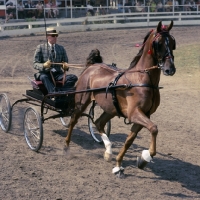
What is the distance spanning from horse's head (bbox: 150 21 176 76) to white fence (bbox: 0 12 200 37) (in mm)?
19935

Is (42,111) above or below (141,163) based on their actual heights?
above

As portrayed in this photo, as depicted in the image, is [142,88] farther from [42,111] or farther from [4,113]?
[4,113]

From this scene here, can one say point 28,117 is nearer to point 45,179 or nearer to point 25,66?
point 45,179

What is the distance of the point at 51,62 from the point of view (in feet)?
26.3

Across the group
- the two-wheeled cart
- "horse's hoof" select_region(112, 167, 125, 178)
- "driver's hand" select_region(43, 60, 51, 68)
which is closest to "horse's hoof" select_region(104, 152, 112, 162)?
"horse's hoof" select_region(112, 167, 125, 178)

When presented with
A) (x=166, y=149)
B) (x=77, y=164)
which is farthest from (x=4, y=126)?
(x=166, y=149)

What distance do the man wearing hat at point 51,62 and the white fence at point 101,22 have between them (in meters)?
17.5

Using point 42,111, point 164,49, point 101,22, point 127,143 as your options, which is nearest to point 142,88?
point 164,49

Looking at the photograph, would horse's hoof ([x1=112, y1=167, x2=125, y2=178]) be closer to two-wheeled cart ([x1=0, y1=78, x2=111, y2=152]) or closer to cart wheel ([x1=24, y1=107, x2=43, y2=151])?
two-wheeled cart ([x1=0, y1=78, x2=111, y2=152])

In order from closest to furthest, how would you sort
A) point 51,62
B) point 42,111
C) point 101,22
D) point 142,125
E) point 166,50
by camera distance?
point 166,50 → point 142,125 → point 42,111 → point 51,62 → point 101,22

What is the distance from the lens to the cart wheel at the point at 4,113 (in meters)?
8.58

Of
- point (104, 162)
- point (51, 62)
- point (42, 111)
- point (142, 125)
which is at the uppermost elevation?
point (51, 62)

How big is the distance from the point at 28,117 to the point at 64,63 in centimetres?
110

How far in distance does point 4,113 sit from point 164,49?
411 centimetres
